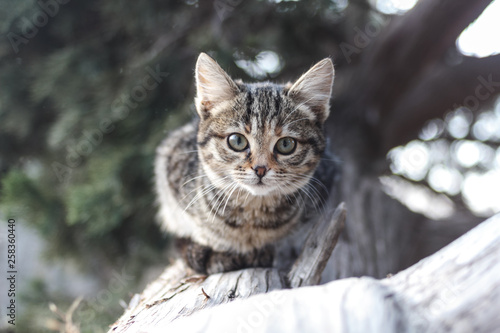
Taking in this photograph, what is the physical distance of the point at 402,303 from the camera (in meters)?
0.86

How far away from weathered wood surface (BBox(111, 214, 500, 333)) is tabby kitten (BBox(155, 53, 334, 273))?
549mm

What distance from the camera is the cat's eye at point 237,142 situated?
1466 mm

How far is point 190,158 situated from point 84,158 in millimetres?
888

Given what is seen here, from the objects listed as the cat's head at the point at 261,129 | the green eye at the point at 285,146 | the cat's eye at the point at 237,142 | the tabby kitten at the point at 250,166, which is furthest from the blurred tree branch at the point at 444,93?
the cat's eye at the point at 237,142

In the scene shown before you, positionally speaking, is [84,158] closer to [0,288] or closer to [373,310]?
[373,310]

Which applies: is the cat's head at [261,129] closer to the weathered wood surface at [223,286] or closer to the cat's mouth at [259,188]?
the cat's mouth at [259,188]

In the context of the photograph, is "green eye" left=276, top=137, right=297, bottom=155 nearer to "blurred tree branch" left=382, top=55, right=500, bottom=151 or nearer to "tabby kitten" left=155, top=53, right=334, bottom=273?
"tabby kitten" left=155, top=53, right=334, bottom=273

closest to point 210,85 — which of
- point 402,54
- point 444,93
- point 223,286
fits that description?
point 223,286

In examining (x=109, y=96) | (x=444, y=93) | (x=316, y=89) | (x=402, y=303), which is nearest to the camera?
(x=402, y=303)

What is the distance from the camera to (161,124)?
2.29 meters

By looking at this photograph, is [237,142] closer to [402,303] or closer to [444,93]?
[402,303]

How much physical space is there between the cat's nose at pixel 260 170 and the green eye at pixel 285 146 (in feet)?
0.39

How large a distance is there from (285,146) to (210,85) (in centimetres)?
39

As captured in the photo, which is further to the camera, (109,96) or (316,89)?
(109,96)
